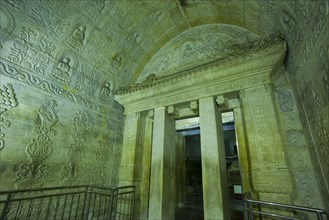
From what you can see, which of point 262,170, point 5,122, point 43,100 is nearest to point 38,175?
point 5,122

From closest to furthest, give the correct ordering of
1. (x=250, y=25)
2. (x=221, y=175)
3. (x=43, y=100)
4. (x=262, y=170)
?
(x=262, y=170), (x=221, y=175), (x=43, y=100), (x=250, y=25)

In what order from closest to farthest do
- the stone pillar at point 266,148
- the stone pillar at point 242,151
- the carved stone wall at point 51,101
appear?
1. the stone pillar at point 266,148
2. the carved stone wall at point 51,101
3. the stone pillar at point 242,151

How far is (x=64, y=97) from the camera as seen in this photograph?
3957 mm

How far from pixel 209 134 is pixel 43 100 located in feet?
12.3

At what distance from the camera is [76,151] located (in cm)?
397

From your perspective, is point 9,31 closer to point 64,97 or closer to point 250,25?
point 64,97

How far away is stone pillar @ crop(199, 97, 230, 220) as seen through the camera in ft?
10.1

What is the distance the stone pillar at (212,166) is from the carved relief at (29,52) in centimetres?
372

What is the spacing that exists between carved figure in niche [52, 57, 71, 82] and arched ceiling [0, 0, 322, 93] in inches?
1.9

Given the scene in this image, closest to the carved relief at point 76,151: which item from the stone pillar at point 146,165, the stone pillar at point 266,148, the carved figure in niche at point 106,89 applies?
the carved figure in niche at point 106,89

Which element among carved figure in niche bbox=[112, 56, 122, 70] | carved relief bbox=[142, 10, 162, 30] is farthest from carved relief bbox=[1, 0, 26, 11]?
carved relief bbox=[142, 10, 162, 30]

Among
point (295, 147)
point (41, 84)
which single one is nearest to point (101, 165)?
point (41, 84)

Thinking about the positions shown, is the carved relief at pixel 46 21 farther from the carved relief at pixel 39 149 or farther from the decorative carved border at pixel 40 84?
the carved relief at pixel 39 149

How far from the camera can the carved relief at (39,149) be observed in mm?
3098
